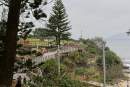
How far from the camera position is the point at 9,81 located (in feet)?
→ 38.5

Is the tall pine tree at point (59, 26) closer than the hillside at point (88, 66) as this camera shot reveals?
No

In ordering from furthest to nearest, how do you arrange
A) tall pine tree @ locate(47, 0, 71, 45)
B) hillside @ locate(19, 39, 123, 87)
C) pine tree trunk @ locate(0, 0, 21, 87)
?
tall pine tree @ locate(47, 0, 71, 45), hillside @ locate(19, 39, 123, 87), pine tree trunk @ locate(0, 0, 21, 87)

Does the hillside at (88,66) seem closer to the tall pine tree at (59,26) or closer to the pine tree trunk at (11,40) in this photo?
the tall pine tree at (59,26)

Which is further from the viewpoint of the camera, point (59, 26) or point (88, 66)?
point (59, 26)

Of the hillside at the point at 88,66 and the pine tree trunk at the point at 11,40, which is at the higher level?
the pine tree trunk at the point at 11,40

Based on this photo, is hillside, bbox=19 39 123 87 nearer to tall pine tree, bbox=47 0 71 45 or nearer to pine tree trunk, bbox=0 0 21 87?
tall pine tree, bbox=47 0 71 45

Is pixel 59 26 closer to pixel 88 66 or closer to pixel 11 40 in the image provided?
pixel 88 66

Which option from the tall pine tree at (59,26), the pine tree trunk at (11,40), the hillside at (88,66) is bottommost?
the hillside at (88,66)

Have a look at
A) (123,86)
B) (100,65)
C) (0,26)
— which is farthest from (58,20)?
(0,26)

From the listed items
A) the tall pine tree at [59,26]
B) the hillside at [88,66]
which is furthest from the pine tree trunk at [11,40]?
the tall pine tree at [59,26]

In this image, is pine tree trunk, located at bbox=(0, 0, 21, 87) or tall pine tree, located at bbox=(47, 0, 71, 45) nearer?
pine tree trunk, located at bbox=(0, 0, 21, 87)

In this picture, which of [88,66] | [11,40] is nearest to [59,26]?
[88,66]

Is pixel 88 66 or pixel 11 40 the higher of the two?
pixel 11 40

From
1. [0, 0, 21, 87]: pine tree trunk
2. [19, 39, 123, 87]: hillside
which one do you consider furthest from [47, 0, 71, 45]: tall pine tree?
[0, 0, 21, 87]: pine tree trunk
